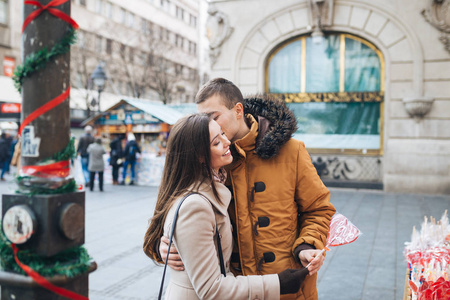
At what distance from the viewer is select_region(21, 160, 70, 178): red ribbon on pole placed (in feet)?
6.65

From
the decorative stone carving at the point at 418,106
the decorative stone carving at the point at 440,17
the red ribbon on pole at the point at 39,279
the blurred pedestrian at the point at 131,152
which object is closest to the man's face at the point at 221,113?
the red ribbon on pole at the point at 39,279

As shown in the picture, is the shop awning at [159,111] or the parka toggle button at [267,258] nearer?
the parka toggle button at [267,258]

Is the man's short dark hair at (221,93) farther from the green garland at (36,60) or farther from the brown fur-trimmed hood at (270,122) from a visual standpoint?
the green garland at (36,60)

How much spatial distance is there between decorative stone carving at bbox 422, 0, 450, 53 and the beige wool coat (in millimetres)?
12392

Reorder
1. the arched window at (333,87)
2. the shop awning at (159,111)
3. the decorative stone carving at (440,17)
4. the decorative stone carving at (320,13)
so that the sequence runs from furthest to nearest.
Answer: the shop awning at (159,111)
the arched window at (333,87)
the decorative stone carving at (320,13)
the decorative stone carving at (440,17)

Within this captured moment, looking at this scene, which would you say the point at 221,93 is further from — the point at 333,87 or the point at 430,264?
the point at 333,87

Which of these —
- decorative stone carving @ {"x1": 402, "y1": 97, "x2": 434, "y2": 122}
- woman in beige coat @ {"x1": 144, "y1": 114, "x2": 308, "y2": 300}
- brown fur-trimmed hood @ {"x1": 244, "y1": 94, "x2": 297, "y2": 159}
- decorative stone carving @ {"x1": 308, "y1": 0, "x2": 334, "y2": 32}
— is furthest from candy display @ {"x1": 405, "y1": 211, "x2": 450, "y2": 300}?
decorative stone carving @ {"x1": 308, "y1": 0, "x2": 334, "y2": 32}

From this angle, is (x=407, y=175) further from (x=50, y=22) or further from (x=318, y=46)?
(x=50, y=22)

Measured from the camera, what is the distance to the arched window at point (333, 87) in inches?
543

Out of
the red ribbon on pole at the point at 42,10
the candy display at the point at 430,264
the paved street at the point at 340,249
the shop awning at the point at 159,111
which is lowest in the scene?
the paved street at the point at 340,249

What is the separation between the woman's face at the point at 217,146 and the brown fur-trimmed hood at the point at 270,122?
303 millimetres

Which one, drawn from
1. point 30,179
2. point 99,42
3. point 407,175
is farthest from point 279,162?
point 99,42

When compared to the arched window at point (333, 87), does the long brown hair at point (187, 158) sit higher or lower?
lower

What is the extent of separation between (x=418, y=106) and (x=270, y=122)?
36.6 ft
